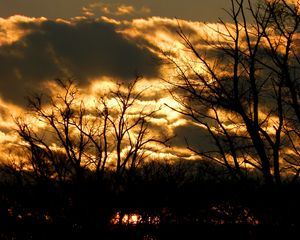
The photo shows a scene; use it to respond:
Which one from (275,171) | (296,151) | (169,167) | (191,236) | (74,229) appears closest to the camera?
(275,171)

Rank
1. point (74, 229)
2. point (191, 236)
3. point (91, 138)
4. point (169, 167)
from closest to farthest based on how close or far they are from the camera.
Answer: point (91, 138) → point (74, 229) → point (191, 236) → point (169, 167)

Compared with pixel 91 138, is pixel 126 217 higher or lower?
lower

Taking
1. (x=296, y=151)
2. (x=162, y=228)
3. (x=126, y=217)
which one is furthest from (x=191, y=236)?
(x=296, y=151)

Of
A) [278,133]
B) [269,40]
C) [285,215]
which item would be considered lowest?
→ [285,215]

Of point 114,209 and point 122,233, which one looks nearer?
point 122,233

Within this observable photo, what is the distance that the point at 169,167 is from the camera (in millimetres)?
51219

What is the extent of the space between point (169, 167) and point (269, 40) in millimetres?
33772

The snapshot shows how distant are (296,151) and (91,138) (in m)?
20.4

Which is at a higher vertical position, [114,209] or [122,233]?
[114,209]

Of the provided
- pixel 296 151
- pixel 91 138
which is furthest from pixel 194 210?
pixel 296 151

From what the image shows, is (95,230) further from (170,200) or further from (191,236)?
(170,200)

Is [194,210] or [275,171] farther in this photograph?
[194,210]

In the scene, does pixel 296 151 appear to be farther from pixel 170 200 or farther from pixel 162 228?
pixel 170 200

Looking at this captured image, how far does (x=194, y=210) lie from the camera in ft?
153
